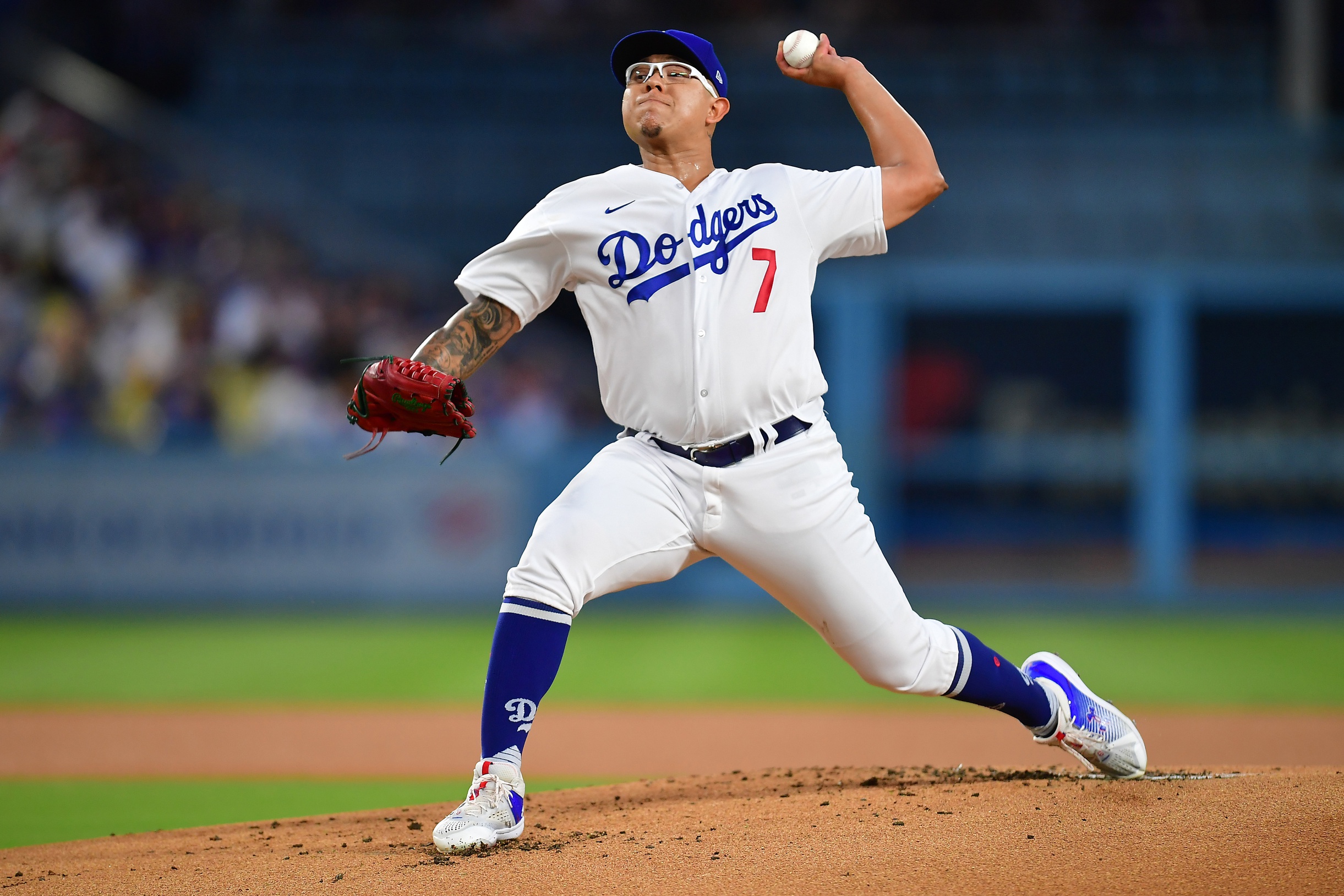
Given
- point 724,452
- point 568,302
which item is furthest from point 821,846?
point 568,302

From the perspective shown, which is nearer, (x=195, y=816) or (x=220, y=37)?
(x=195, y=816)

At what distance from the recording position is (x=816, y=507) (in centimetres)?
344

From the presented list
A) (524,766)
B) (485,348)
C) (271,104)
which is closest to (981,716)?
(524,766)

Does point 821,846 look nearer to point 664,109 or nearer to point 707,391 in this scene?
point 707,391

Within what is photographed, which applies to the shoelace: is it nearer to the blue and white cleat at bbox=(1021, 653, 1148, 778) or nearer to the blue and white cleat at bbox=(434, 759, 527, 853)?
the blue and white cleat at bbox=(434, 759, 527, 853)

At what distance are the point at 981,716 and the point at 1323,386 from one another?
32.6 feet

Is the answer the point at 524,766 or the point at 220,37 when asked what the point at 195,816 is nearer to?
the point at 524,766

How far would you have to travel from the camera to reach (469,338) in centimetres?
343

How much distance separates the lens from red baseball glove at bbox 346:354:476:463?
3.19 m

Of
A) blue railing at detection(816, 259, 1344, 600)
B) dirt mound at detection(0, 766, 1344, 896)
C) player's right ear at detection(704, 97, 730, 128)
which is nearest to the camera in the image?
dirt mound at detection(0, 766, 1344, 896)

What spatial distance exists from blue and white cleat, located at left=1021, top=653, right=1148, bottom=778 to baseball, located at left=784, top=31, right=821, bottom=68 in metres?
1.79

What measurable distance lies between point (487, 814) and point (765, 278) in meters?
1.47

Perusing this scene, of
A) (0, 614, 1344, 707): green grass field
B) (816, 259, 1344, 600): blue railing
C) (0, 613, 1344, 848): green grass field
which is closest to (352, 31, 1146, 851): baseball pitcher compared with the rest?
(0, 613, 1344, 848): green grass field

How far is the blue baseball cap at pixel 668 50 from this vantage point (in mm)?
3582
